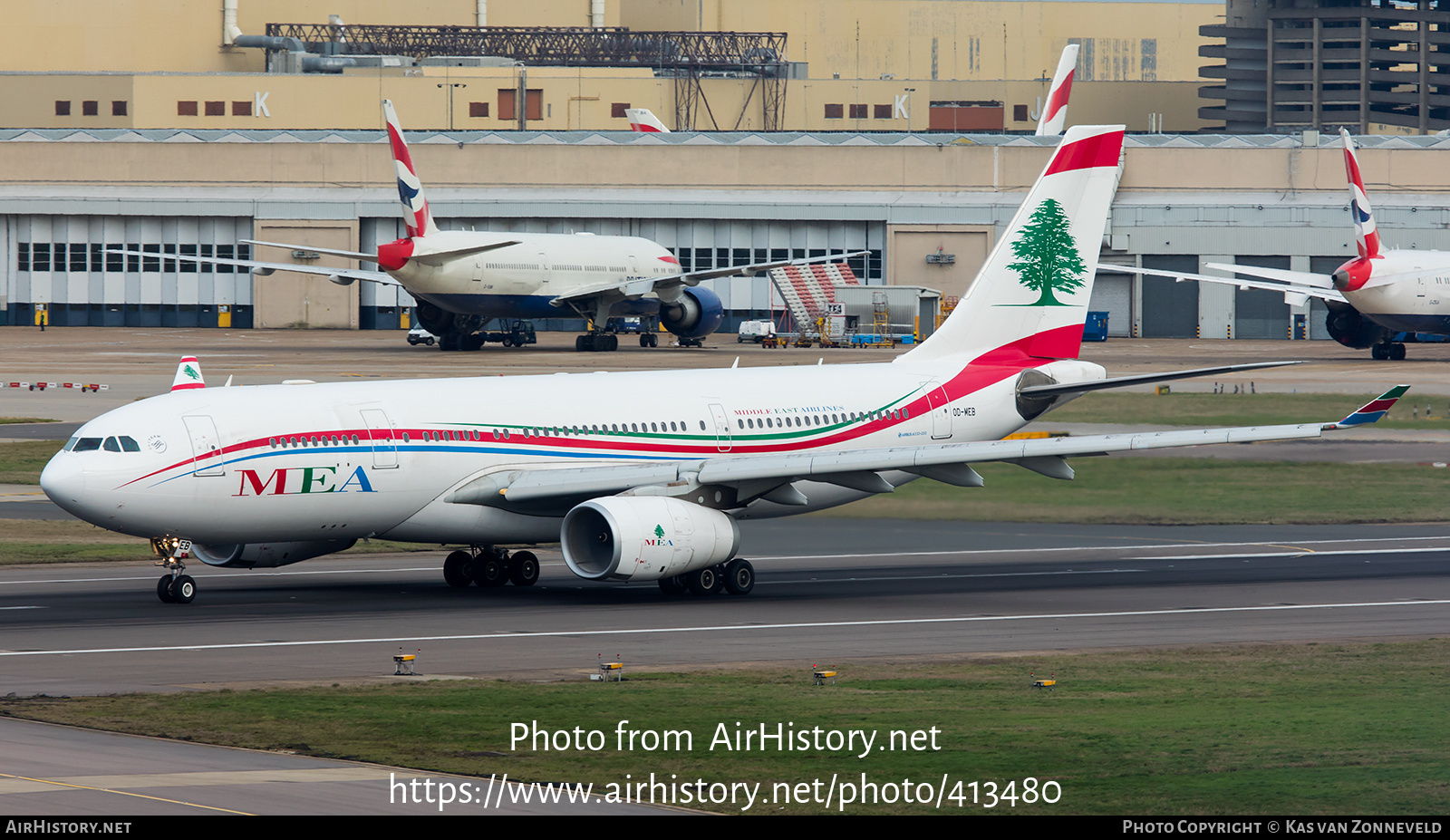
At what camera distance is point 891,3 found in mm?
Result: 198250

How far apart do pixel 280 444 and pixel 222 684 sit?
7.79 m

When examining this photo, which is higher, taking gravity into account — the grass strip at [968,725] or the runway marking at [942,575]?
the grass strip at [968,725]

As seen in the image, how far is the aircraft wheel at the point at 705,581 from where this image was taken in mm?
33938

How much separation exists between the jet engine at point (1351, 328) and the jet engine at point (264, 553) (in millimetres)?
73843

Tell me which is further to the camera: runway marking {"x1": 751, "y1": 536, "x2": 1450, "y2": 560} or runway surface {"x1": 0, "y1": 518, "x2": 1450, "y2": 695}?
runway marking {"x1": 751, "y1": 536, "x2": 1450, "y2": 560}

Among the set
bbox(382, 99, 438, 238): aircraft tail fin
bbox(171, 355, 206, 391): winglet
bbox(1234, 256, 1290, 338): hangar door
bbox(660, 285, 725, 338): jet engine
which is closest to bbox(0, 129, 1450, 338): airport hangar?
bbox(1234, 256, 1290, 338): hangar door

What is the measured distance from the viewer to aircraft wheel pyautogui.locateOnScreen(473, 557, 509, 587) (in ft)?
117

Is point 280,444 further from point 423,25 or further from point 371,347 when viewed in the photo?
point 423,25

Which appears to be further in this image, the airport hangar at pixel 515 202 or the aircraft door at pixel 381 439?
the airport hangar at pixel 515 202

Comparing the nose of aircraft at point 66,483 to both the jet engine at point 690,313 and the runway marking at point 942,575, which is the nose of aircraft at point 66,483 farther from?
the jet engine at point 690,313

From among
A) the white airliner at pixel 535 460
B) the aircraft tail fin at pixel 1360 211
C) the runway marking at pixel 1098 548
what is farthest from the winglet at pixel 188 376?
the aircraft tail fin at pixel 1360 211

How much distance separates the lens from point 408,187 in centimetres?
8900

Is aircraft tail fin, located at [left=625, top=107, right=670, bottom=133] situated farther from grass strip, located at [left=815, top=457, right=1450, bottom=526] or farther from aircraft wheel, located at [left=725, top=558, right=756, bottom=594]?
aircraft wheel, located at [left=725, top=558, right=756, bottom=594]

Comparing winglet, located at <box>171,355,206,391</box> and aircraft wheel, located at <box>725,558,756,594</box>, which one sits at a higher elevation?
winglet, located at <box>171,355,206,391</box>
